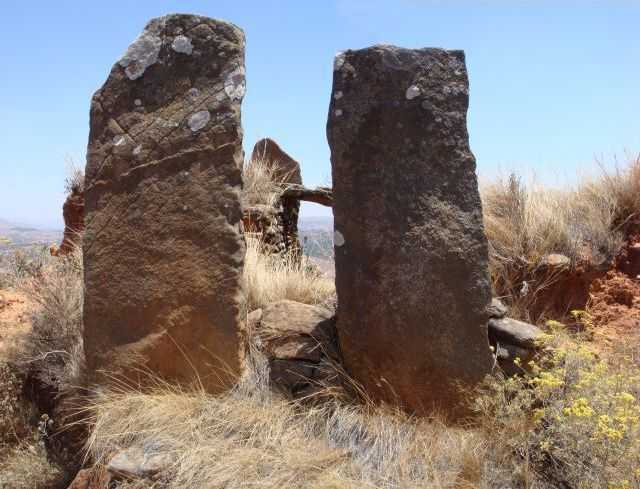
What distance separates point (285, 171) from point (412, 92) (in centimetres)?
486

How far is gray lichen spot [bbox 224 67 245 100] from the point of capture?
3.78m

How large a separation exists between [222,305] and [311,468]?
1.09 metres

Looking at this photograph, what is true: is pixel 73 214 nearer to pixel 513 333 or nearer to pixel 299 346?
pixel 299 346

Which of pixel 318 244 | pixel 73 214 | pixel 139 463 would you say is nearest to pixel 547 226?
pixel 318 244

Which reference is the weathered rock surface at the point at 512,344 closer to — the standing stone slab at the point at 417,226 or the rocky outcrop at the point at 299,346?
the standing stone slab at the point at 417,226

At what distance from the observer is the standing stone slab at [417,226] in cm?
356

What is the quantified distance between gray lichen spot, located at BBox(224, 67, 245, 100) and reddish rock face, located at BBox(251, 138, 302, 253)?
11.7 ft

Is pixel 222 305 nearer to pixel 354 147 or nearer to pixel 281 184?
pixel 354 147

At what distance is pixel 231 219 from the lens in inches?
149

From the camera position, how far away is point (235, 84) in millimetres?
3779

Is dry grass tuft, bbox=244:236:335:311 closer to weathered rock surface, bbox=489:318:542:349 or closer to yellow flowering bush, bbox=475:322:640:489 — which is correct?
weathered rock surface, bbox=489:318:542:349

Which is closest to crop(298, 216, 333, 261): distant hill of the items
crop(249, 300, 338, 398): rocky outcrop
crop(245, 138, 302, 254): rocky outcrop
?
crop(245, 138, 302, 254): rocky outcrop

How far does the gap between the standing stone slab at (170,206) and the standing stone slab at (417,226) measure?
2.43 ft

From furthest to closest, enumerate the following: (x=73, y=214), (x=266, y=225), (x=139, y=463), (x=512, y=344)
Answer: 1. (x=73, y=214)
2. (x=266, y=225)
3. (x=512, y=344)
4. (x=139, y=463)
